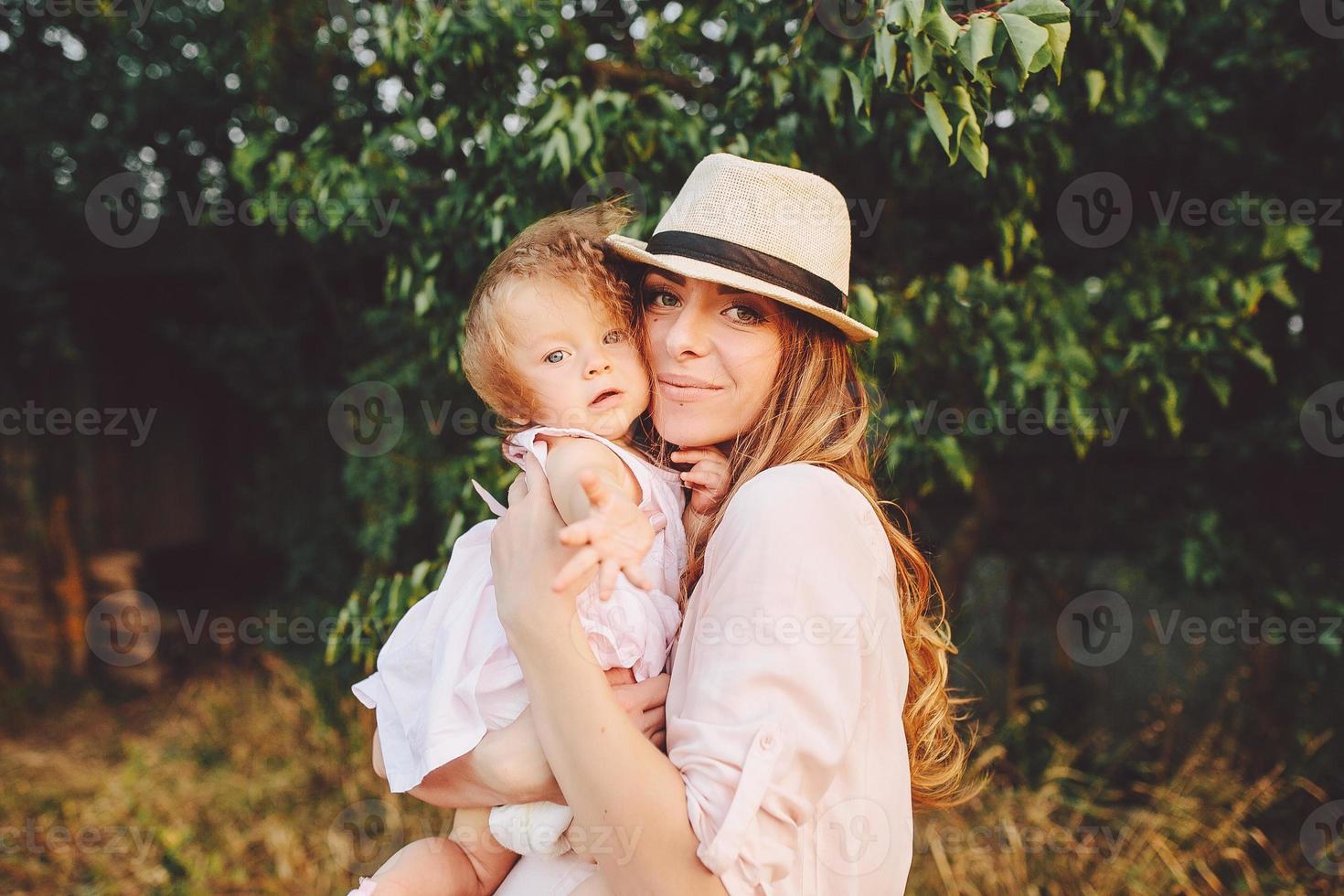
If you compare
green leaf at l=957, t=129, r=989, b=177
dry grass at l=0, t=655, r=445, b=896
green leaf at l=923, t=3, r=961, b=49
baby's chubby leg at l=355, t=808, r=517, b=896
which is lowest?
dry grass at l=0, t=655, r=445, b=896

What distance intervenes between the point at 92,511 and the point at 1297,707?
7.34 meters

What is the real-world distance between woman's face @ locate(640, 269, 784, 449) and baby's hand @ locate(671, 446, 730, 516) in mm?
26

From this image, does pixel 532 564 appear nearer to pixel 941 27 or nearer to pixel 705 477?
pixel 705 477

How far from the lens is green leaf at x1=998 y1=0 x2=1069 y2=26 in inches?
61.7

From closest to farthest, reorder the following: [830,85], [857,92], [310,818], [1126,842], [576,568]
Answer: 1. [576,568]
2. [857,92]
3. [830,85]
4. [1126,842]
5. [310,818]

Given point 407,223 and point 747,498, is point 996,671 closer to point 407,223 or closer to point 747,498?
point 407,223

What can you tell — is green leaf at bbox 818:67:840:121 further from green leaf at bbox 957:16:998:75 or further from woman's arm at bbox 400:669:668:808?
woman's arm at bbox 400:669:668:808

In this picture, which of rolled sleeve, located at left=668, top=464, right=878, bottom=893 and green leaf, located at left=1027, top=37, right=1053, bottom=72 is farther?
green leaf, located at left=1027, top=37, right=1053, bottom=72

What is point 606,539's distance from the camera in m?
1.27

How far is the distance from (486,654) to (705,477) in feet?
1.60

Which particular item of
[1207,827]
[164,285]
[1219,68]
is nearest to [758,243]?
[1219,68]

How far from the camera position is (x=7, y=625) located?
21.3ft

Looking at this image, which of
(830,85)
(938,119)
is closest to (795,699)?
(938,119)

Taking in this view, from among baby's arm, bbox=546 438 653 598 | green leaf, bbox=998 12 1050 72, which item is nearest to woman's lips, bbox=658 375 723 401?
baby's arm, bbox=546 438 653 598
